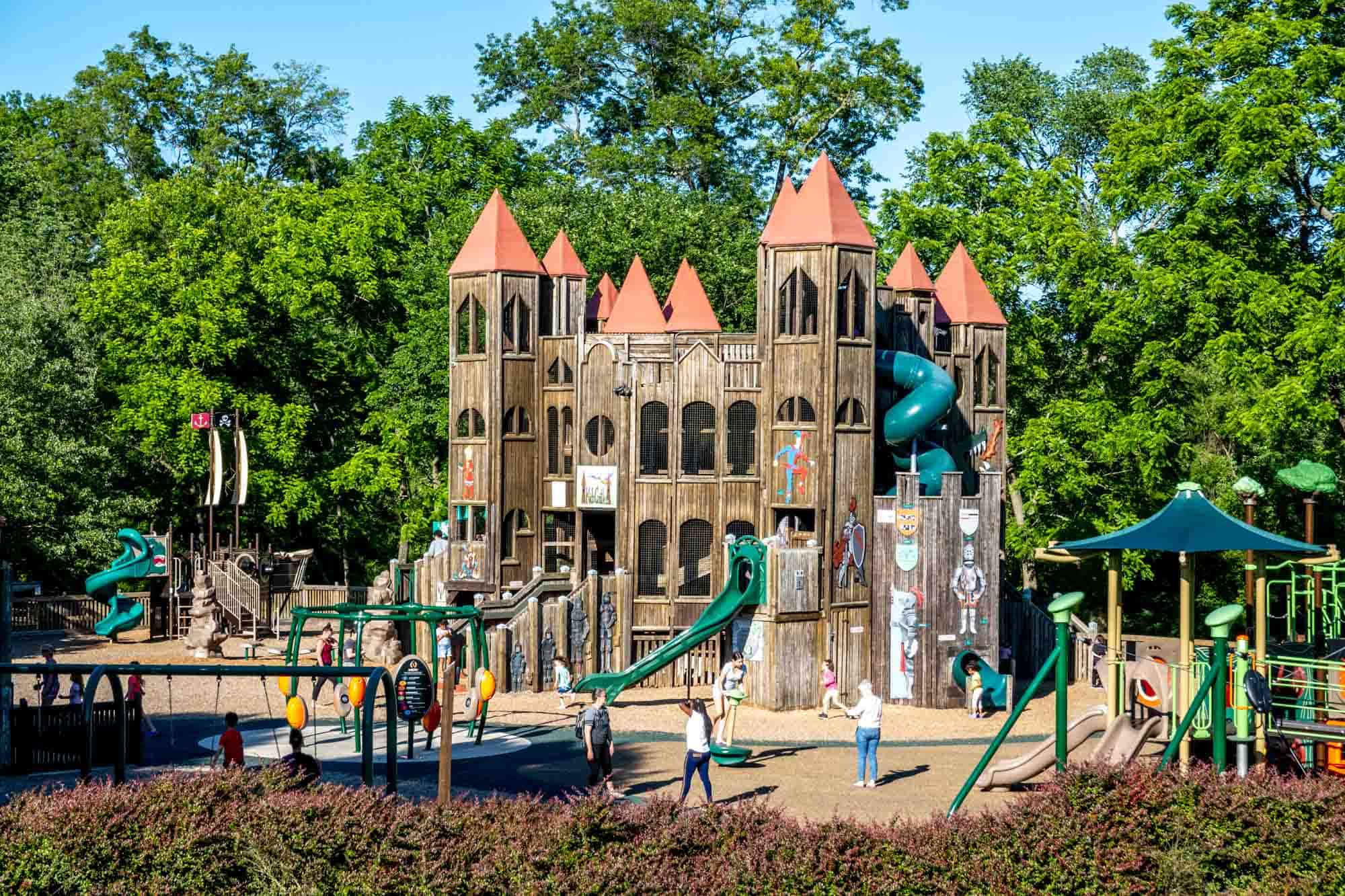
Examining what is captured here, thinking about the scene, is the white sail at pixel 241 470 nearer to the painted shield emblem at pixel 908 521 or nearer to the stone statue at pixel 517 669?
the stone statue at pixel 517 669

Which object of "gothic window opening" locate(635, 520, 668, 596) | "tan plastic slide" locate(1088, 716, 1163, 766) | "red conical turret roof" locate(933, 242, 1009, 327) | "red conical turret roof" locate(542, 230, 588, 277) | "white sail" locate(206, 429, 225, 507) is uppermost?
"red conical turret roof" locate(542, 230, 588, 277)

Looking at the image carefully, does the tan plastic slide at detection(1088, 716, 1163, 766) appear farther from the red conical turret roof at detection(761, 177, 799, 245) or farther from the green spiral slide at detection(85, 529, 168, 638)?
the green spiral slide at detection(85, 529, 168, 638)

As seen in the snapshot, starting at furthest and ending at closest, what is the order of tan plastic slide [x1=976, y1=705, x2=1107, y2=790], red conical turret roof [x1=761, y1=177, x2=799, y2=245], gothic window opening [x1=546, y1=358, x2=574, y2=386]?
gothic window opening [x1=546, y1=358, x2=574, y2=386], red conical turret roof [x1=761, y1=177, x2=799, y2=245], tan plastic slide [x1=976, y1=705, x2=1107, y2=790]

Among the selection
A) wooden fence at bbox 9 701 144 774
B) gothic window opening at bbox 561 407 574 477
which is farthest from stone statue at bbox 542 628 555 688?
wooden fence at bbox 9 701 144 774

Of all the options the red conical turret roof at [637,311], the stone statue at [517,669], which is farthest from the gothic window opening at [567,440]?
the stone statue at [517,669]

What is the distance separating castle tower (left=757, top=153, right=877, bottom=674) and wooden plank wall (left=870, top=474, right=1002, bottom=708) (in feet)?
2.14

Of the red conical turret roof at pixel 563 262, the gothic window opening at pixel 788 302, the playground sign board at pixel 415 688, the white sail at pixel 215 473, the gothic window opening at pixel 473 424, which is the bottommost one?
the playground sign board at pixel 415 688

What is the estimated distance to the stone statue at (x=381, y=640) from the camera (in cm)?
3588

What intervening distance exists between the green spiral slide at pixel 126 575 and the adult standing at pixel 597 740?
21651mm

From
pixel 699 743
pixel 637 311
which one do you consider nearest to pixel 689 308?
pixel 637 311

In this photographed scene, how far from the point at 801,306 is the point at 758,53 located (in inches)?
1217

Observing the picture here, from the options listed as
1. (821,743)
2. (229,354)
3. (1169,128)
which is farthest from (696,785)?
(229,354)

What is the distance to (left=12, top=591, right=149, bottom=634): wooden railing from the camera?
134 feet

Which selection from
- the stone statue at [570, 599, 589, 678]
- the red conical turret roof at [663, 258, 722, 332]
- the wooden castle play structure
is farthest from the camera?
the red conical turret roof at [663, 258, 722, 332]
